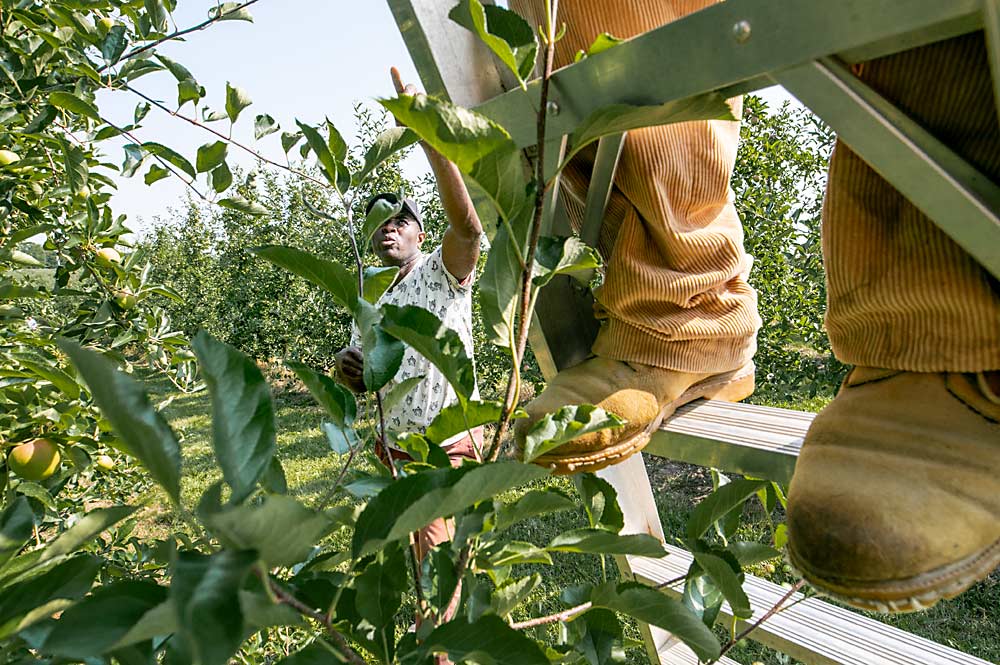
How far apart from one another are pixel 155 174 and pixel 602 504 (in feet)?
2.72

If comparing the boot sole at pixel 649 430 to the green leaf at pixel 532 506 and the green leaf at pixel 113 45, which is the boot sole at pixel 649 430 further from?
the green leaf at pixel 113 45

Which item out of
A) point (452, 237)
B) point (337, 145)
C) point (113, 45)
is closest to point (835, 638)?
point (337, 145)

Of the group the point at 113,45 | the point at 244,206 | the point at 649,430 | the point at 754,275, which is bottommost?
the point at 754,275

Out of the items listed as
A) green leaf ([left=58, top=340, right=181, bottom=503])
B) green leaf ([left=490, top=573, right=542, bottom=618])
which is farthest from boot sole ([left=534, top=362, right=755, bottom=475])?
green leaf ([left=58, top=340, right=181, bottom=503])

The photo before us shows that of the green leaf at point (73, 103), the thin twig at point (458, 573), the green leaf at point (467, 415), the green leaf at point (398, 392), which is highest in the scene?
the green leaf at point (73, 103)

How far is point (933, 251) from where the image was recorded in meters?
0.55

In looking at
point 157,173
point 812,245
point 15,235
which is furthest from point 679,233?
point 812,245

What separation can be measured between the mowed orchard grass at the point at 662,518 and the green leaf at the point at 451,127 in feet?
0.78

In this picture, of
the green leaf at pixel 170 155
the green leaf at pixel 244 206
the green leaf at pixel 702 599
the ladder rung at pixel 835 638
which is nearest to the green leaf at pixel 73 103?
the green leaf at pixel 170 155

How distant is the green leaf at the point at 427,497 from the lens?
29 cm

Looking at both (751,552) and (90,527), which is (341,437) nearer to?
(90,527)

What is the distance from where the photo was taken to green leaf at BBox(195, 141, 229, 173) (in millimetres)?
759

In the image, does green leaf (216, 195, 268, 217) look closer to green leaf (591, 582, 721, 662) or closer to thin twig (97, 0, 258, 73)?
thin twig (97, 0, 258, 73)

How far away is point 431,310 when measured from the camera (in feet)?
8.95
